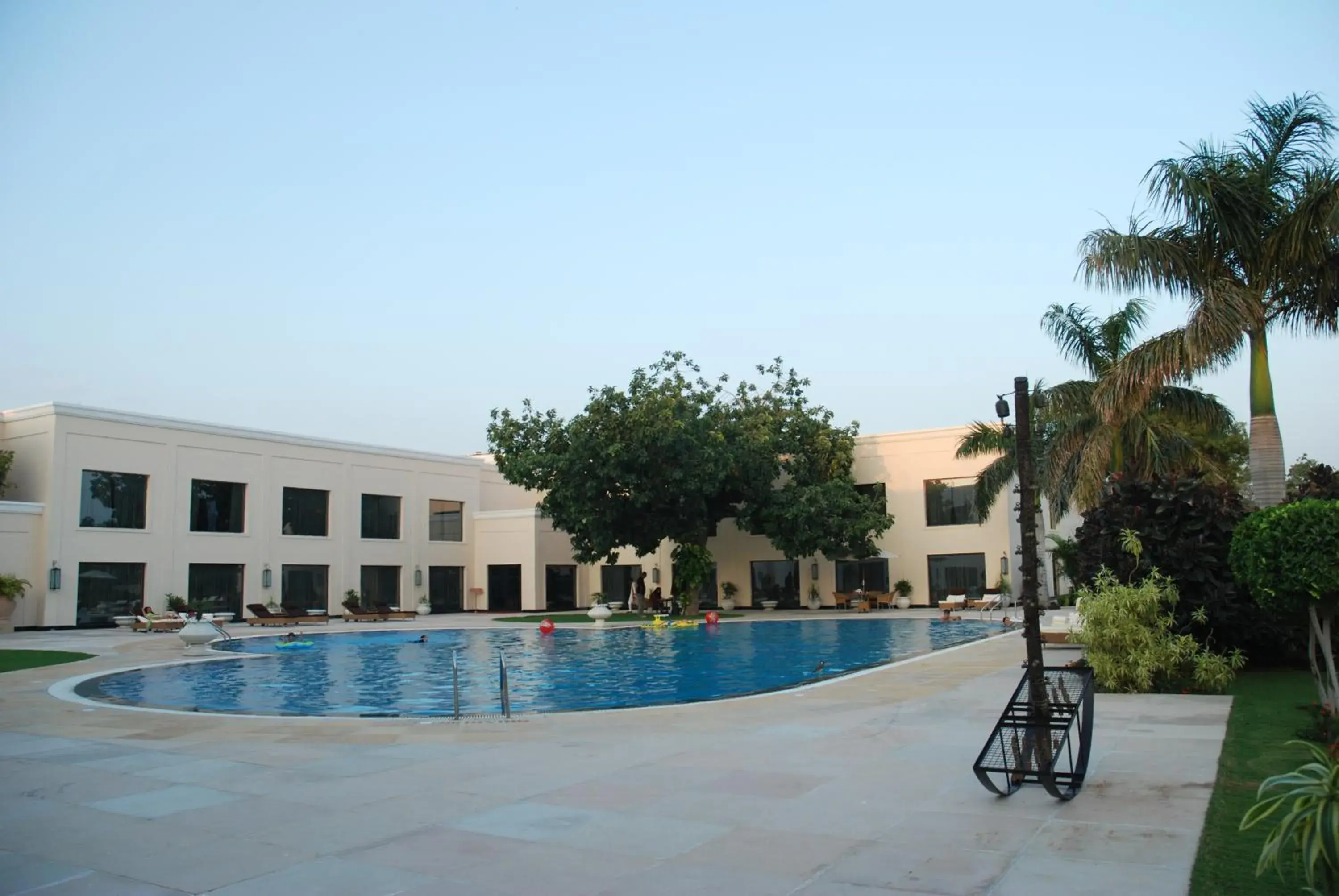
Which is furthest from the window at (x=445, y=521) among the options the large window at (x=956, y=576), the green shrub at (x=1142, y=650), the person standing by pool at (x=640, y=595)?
the green shrub at (x=1142, y=650)

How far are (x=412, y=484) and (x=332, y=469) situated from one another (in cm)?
453

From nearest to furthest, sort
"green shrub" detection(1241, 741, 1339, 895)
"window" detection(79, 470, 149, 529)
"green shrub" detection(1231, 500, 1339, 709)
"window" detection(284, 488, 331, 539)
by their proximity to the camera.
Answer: "green shrub" detection(1241, 741, 1339, 895) → "green shrub" detection(1231, 500, 1339, 709) → "window" detection(79, 470, 149, 529) → "window" detection(284, 488, 331, 539)

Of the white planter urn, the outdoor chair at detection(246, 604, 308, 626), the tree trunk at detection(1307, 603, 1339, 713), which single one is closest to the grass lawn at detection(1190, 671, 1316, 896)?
the tree trunk at detection(1307, 603, 1339, 713)

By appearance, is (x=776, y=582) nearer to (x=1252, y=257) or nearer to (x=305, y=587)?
(x=305, y=587)

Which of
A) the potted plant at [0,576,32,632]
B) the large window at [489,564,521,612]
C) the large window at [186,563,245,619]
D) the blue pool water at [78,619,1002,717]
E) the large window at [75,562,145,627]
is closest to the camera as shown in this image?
the blue pool water at [78,619,1002,717]

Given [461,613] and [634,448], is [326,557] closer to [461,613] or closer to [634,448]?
[461,613]

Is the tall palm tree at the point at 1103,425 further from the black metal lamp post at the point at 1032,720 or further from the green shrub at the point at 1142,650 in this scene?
the black metal lamp post at the point at 1032,720

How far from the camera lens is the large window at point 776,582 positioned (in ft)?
152

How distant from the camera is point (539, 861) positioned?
6.10 meters

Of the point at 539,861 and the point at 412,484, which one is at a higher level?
the point at 412,484

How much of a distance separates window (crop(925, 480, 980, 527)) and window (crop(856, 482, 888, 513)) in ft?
5.81

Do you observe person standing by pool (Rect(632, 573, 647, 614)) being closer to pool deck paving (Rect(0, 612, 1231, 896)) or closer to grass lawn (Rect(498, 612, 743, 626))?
grass lawn (Rect(498, 612, 743, 626))

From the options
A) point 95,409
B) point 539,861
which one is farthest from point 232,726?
point 95,409

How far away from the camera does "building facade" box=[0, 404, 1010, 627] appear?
118 ft
